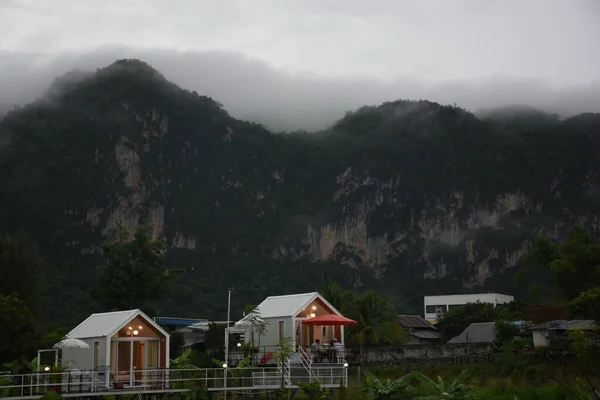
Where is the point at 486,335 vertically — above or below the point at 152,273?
below

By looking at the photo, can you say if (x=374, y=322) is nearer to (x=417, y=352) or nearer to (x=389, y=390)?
(x=417, y=352)

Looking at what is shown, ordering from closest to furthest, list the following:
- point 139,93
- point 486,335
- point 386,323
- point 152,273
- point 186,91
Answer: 1. point 386,323
2. point 152,273
3. point 486,335
4. point 139,93
5. point 186,91

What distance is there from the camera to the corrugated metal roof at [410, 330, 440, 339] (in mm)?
78588

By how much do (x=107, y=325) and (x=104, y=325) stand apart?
0.35m

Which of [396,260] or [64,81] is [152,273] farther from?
[64,81]

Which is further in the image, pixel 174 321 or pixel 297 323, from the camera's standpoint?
pixel 174 321

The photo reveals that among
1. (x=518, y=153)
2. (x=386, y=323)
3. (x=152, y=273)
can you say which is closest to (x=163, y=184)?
(x=518, y=153)

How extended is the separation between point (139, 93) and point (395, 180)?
190ft

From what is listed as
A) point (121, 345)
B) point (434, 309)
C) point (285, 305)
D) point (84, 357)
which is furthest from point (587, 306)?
point (434, 309)

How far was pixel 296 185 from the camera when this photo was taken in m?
178

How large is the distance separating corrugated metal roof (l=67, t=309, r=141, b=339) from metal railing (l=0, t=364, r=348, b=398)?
89.6 inches

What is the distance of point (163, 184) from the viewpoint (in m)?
165

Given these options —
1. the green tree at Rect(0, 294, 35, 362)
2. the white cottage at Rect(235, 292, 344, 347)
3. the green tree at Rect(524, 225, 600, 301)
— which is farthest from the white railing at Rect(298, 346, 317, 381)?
the green tree at Rect(524, 225, 600, 301)

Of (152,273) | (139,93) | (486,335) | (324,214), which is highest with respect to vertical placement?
(139,93)
